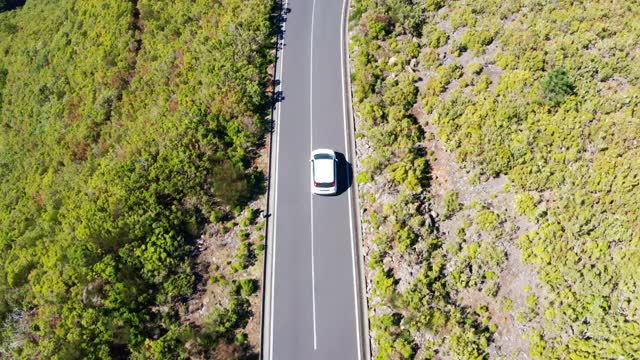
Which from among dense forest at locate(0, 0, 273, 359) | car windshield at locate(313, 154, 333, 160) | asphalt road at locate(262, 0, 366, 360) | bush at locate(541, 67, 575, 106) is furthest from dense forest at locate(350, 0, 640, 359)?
dense forest at locate(0, 0, 273, 359)

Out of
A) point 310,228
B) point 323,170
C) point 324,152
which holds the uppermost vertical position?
point 324,152

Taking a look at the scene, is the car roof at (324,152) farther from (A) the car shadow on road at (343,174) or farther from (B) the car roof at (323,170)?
(B) the car roof at (323,170)

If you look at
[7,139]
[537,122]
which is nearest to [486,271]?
[537,122]

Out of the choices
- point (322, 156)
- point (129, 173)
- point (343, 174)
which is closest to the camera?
point (322, 156)

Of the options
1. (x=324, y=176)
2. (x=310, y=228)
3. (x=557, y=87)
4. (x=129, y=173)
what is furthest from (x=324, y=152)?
(x=557, y=87)

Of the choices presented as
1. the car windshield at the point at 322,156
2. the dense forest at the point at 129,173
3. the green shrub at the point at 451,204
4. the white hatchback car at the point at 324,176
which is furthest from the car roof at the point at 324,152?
the green shrub at the point at 451,204

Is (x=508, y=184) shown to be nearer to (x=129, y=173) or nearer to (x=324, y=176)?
(x=324, y=176)

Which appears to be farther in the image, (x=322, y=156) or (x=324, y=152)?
(x=324, y=152)
